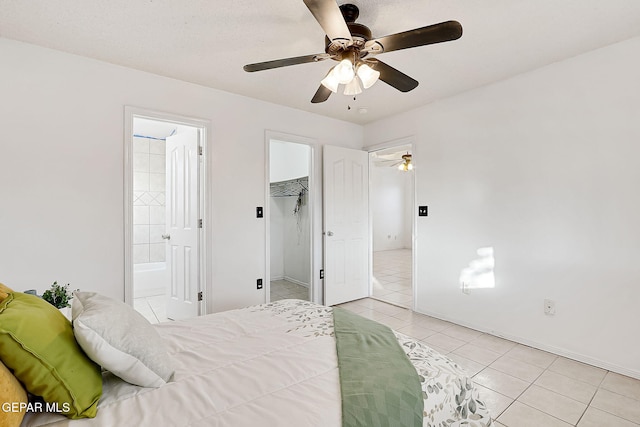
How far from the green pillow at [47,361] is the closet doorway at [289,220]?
338 cm

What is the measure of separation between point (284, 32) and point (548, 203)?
252 cm

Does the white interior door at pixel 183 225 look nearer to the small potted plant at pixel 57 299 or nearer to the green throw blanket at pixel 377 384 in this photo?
the small potted plant at pixel 57 299

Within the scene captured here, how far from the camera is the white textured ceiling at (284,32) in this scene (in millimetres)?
1818

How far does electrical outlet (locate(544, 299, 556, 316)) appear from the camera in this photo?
2557mm

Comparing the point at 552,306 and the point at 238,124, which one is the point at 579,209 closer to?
the point at 552,306

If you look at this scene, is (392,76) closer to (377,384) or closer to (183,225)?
(377,384)

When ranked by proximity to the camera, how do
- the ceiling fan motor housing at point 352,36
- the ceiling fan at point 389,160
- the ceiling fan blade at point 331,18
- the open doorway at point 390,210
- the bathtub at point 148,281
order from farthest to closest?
the open doorway at point 390,210
the ceiling fan at point 389,160
the bathtub at point 148,281
the ceiling fan motor housing at point 352,36
the ceiling fan blade at point 331,18

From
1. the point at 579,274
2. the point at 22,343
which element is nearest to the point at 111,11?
the point at 22,343

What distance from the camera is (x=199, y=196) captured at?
3.04 meters

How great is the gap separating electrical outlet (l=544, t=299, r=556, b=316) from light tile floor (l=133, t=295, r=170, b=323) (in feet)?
12.4

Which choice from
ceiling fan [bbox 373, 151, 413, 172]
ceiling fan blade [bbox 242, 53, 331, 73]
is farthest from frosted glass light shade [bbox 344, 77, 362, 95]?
ceiling fan [bbox 373, 151, 413, 172]

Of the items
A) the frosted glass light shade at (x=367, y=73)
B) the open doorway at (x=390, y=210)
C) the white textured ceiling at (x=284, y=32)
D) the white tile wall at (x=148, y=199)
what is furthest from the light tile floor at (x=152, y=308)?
the open doorway at (x=390, y=210)

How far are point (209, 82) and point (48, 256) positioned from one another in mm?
1951

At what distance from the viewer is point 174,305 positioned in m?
3.33
